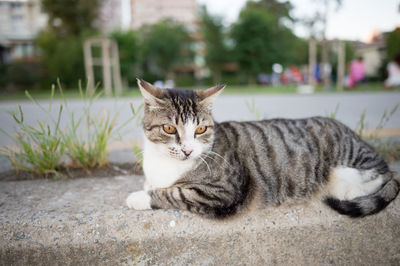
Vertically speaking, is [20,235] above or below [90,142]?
below

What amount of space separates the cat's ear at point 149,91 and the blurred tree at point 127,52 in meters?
23.9

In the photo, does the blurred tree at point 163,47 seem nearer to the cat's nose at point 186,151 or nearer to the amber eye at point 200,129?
the amber eye at point 200,129

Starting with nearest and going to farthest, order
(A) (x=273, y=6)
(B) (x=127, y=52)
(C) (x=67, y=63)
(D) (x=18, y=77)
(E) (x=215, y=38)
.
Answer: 1. (D) (x=18, y=77)
2. (C) (x=67, y=63)
3. (B) (x=127, y=52)
4. (E) (x=215, y=38)
5. (A) (x=273, y=6)

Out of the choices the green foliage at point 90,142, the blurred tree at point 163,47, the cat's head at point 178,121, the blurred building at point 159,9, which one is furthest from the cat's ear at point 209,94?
the blurred building at point 159,9

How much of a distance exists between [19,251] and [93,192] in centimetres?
64

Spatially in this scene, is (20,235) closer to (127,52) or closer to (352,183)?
(352,183)

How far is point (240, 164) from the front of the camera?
200cm

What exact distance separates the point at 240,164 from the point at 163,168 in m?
0.55

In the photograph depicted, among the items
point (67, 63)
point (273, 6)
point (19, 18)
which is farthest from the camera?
point (19, 18)

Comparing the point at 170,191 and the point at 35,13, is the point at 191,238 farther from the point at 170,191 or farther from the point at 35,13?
the point at 35,13

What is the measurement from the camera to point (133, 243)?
1628 millimetres

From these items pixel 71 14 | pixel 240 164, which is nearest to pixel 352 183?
pixel 240 164

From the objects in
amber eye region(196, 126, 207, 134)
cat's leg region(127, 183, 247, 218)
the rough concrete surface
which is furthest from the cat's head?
the rough concrete surface

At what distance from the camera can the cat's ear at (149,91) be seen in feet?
6.10
